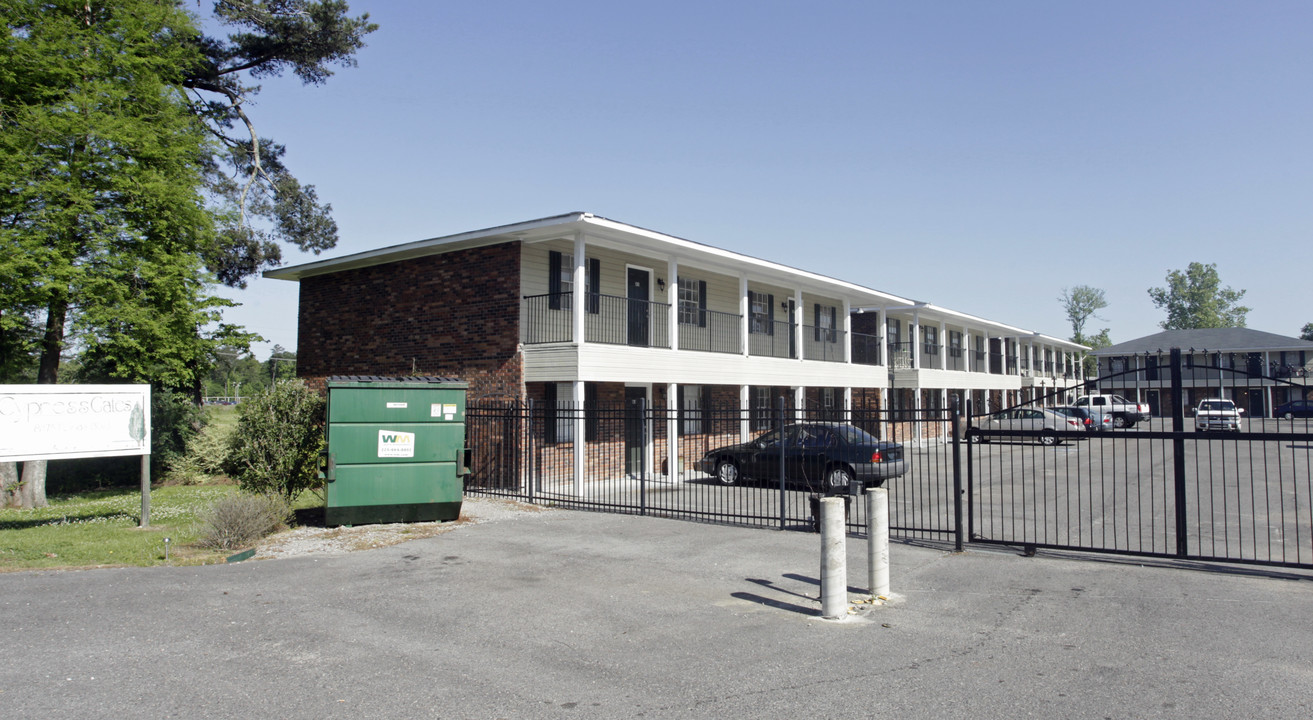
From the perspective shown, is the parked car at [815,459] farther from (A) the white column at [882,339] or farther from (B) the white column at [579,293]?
(A) the white column at [882,339]

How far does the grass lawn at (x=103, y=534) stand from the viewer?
868 cm

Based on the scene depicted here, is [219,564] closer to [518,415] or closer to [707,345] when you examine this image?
[518,415]

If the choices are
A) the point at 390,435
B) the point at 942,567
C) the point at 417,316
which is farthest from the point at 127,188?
the point at 942,567

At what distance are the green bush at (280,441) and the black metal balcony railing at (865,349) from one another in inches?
792

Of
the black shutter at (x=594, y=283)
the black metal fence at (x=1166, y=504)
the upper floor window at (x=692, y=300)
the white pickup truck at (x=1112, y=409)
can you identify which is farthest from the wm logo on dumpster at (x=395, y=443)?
the upper floor window at (x=692, y=300)

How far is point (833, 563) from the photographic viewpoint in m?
6.44

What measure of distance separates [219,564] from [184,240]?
8911 millimetres

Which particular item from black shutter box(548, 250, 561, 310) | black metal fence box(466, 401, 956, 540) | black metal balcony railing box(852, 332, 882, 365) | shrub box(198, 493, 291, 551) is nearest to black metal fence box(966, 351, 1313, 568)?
black metal fence box(466, 401, 956, 540)

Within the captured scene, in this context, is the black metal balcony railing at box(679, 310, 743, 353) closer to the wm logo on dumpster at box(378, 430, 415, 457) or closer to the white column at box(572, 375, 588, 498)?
the white column at box(572, 375, 588, 498)

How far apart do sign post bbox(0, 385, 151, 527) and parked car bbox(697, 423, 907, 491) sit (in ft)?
29.2

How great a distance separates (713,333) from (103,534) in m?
14.4

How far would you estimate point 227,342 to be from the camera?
1630 cm

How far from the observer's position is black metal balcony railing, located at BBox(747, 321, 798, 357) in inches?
917

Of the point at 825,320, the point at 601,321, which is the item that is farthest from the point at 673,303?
the point at 825,320
